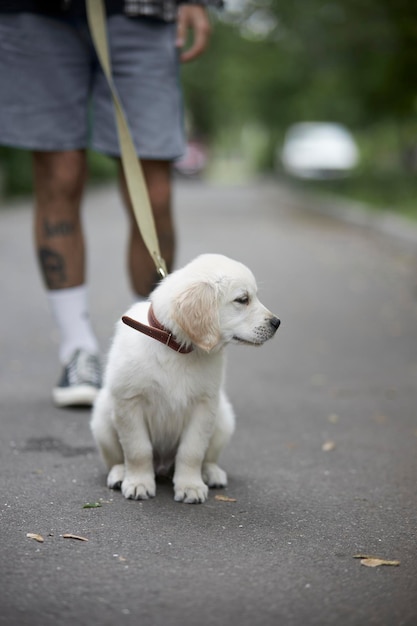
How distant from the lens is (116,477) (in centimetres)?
340

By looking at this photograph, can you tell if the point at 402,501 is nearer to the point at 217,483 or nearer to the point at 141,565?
the point at 217,483

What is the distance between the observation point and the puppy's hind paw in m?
3.39

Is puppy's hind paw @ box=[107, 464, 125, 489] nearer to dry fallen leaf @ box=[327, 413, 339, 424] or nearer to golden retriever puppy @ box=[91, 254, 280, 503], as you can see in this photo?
golden retriever puppy @ box=[91, 254, 280, 503]

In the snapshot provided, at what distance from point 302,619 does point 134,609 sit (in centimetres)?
39

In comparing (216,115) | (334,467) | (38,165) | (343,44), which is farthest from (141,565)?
(216,115)

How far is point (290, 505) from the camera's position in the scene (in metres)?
3.33

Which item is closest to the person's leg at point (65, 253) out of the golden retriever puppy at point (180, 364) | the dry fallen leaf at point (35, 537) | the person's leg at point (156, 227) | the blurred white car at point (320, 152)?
the person's leg at point (156, 227)

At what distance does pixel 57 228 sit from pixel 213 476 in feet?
5.69

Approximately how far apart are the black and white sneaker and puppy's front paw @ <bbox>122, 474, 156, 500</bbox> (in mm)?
1177

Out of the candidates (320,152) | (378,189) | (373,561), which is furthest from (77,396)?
(320,152)

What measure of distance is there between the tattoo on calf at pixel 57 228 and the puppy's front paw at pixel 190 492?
1802mm

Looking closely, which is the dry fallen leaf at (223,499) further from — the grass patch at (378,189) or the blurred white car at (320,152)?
the blurred white car at (320,152)

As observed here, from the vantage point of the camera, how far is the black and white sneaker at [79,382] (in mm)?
4477

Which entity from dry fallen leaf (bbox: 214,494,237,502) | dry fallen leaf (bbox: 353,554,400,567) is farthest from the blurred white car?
dry fallen leaf (bbox: 353,554,400,567)
